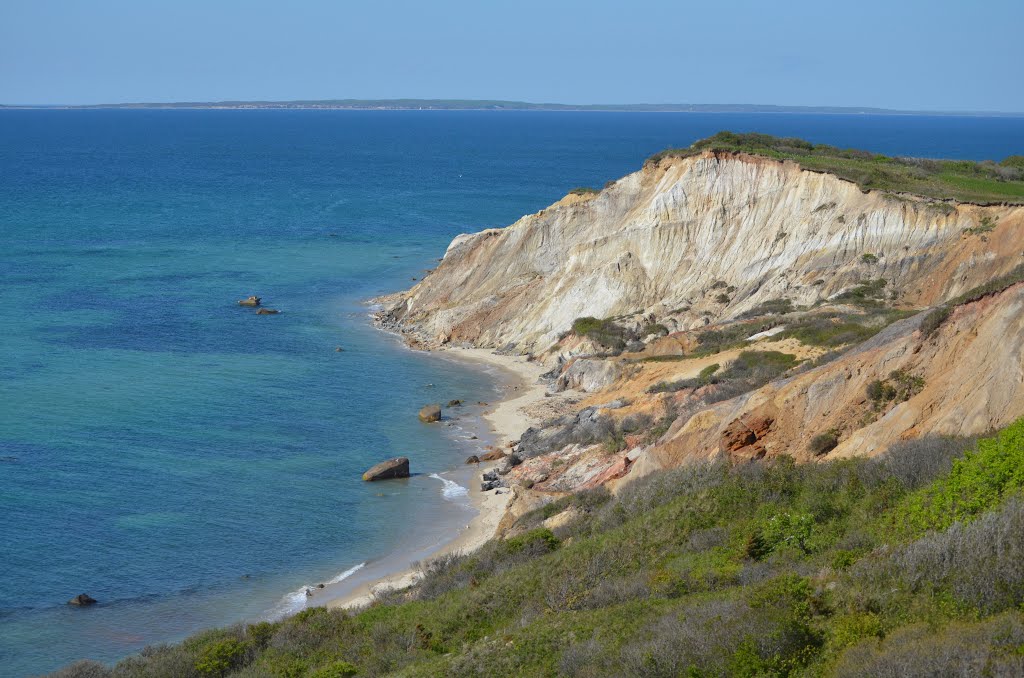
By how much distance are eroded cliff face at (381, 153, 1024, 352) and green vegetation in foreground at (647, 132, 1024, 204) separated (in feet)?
2.96

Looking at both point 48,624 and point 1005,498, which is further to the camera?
point 48,624

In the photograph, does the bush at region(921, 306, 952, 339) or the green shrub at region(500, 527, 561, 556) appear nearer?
the green shrub at region(500, 527, 561, 556)

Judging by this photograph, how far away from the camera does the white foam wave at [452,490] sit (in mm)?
33219

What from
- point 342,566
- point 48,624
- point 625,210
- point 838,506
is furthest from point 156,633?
point 625,210

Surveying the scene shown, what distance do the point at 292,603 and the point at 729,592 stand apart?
583 inches

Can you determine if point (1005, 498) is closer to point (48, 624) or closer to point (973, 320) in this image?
point (973, 320)

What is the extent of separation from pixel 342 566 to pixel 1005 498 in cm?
Answer: 1886

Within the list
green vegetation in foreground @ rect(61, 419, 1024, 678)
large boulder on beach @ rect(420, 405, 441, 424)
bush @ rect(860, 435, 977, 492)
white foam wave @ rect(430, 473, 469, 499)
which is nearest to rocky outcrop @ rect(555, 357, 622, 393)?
large boulder on beach @ rect(420, 405, 441, 424)

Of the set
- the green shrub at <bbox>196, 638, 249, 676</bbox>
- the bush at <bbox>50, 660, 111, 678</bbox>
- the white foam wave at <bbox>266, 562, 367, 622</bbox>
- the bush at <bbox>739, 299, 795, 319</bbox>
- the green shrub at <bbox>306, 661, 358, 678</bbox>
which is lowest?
the white foam wave at <bbox>266, 562, 367, 622</bbox>

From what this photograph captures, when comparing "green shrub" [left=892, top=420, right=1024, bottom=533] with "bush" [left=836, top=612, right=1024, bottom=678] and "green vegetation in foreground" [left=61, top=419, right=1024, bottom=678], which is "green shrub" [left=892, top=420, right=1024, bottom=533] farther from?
"bush" [left=836, top=612, right=1024, bottom=678]

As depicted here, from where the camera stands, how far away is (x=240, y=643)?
17734 mm

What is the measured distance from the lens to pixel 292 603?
25688mm

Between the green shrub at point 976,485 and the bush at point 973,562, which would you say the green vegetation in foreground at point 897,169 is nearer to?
the green shrub at point 976,485

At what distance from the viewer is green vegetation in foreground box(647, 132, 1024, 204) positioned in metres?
44.5
